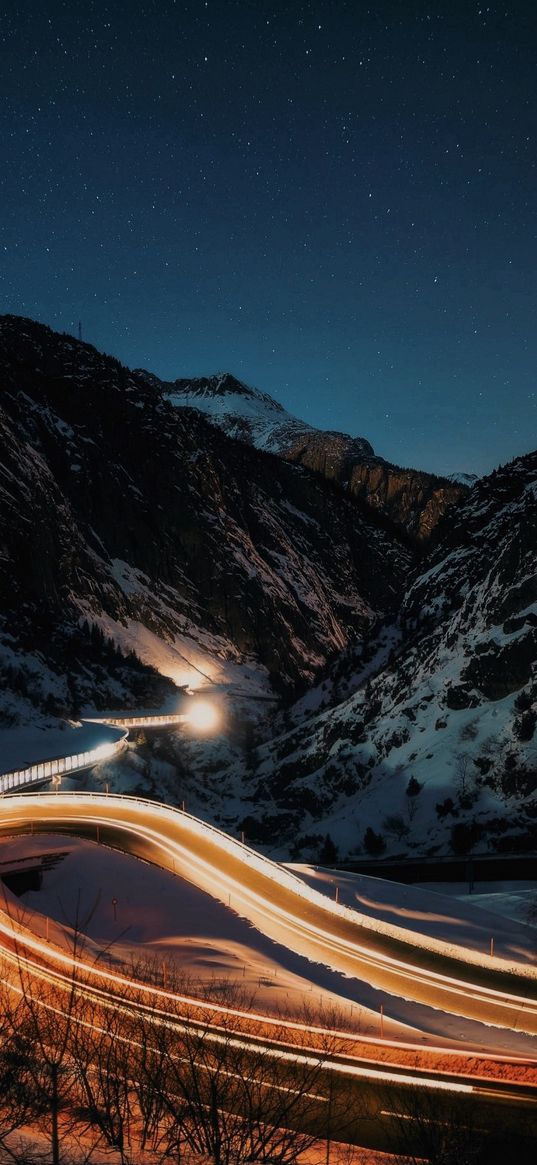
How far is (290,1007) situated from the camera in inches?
851

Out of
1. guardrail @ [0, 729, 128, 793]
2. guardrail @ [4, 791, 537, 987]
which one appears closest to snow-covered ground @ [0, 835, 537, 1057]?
guardrail @ [4, 791, 537, 987]

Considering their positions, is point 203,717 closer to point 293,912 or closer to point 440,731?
point 440,731

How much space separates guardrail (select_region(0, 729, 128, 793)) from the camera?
53.6 meters

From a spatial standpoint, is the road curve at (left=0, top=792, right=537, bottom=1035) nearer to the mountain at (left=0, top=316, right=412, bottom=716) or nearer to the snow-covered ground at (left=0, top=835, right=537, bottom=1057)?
the snow-covered ground at (left=0, top=835, right=537, bottom=1057)

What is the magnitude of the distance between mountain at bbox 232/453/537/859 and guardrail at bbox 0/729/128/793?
1393 cm

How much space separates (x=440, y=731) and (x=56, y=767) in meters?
30.7

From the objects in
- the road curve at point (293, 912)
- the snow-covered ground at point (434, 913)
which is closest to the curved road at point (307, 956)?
the road curve at point (293, 912)

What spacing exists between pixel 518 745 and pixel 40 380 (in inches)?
4969

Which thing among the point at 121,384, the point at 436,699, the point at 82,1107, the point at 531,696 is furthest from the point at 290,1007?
the point at 121,384

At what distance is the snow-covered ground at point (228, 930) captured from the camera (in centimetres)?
2202

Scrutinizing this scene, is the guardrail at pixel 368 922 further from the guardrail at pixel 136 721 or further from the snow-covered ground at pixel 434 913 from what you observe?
the guardrail at pixel 136 721

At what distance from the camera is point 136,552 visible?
140m

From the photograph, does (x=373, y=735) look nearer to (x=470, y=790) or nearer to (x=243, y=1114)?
(x=470, y=790)

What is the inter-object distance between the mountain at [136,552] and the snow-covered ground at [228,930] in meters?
46.1
